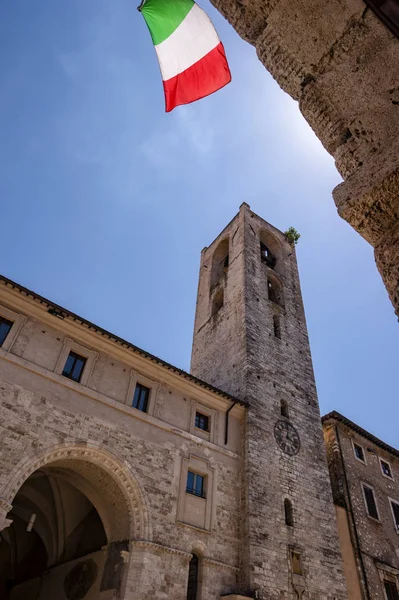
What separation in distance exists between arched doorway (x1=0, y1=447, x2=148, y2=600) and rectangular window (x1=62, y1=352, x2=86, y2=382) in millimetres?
1877

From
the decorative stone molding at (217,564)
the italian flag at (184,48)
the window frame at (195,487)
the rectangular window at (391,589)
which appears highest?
the italian flag at (184,48)

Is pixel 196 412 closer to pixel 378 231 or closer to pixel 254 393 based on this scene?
pixel 254 393

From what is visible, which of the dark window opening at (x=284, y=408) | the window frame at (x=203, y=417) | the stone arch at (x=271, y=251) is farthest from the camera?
the stone arch at (x=271, y=251)

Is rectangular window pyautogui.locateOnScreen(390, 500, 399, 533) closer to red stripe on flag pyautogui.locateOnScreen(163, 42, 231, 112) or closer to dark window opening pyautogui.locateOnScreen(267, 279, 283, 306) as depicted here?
dark window opening pyautogui.locateOnScreen(267, 279, 283, 306)

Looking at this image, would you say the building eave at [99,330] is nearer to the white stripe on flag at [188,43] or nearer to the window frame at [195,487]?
the window frame at [195,487]

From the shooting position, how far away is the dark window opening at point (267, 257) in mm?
22734

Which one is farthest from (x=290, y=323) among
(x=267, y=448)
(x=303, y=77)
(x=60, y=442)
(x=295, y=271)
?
(x=303, y=77)

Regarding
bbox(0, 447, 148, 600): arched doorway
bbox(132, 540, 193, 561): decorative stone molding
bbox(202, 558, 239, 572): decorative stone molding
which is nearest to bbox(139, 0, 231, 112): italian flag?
bbox(0, 447, 148, 600): arched doorway

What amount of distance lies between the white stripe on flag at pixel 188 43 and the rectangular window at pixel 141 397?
8058 mm

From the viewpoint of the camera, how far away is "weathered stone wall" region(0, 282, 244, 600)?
379 inches

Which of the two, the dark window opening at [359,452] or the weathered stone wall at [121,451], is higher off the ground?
the dark window opening at [359,452]

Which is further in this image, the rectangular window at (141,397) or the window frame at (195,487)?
the rectangular window at (141,397)

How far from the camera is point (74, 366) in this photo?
11352mm

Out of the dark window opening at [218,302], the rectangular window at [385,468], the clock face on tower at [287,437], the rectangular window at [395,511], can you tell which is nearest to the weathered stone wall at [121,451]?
the clock face on tower at [287,437]
